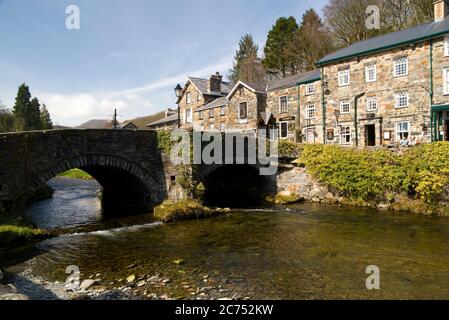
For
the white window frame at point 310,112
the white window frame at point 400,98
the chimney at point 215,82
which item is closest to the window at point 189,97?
the chimney at point 215,82

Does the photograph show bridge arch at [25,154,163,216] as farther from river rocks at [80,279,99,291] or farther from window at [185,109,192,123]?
window at [185,109,192,123]

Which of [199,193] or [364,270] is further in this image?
[199,193]

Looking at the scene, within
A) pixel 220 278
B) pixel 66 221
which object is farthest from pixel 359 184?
pixel 66 221

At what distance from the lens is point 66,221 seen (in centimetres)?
1889

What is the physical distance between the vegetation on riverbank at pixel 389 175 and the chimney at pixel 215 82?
2549 centimetres

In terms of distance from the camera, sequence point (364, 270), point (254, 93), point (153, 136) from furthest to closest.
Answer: point (254, 93) → point (153, 136) → point (364, 270)

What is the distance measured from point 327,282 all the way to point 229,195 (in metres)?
19.4

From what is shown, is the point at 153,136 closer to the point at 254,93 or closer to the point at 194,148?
the point at 194,148

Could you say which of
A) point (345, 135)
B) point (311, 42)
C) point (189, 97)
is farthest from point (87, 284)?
point (311, 42)

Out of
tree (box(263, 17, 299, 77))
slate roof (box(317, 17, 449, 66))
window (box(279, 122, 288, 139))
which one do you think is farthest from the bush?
tree (box(263, 17, 299, 77))

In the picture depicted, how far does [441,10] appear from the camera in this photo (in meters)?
27.7

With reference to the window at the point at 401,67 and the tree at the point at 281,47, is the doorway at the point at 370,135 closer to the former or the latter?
the window at the point at 401,67

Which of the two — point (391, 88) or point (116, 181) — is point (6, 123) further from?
point (391, 88)

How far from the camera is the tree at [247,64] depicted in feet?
201
